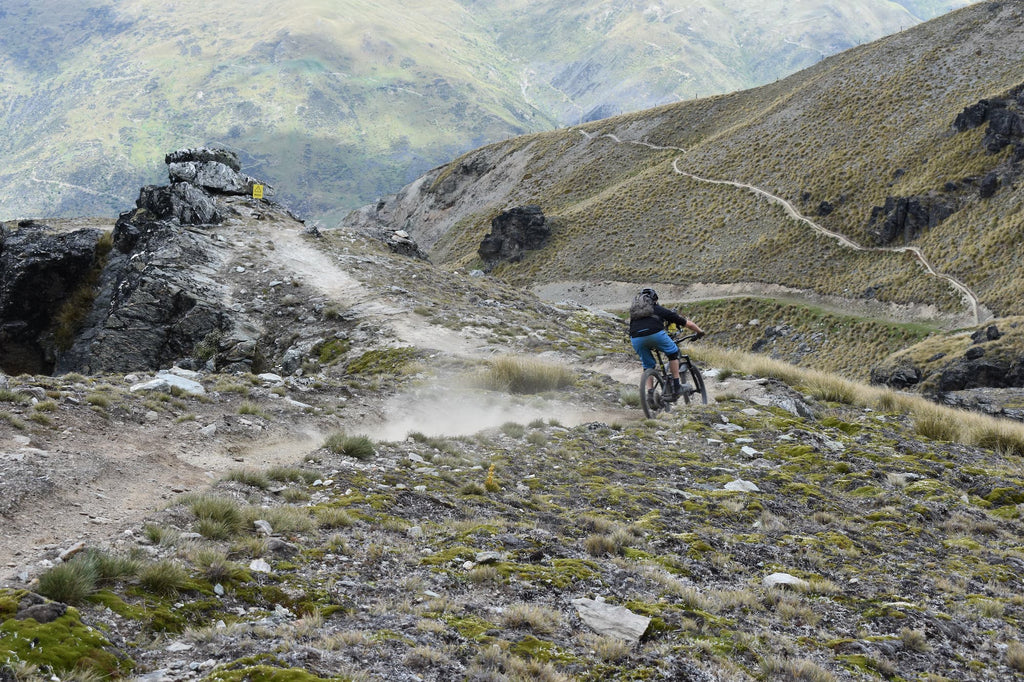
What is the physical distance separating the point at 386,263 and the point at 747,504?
74.7 feet

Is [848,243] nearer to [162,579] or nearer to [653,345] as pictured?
[653,345]

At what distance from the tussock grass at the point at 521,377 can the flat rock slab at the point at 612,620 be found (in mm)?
9976

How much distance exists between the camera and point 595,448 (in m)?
11.8

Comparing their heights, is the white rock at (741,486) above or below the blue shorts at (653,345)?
below

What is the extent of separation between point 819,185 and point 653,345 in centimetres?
7576

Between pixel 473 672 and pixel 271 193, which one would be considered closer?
pixel 473 672

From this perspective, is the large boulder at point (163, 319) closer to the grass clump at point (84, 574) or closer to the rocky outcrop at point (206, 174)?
the rocky outcrop at point (206, 174)

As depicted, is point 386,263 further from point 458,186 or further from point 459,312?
point 458,186

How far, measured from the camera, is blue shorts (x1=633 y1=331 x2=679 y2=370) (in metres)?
13.7

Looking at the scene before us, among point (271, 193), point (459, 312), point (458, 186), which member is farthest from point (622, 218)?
point (459, 312)

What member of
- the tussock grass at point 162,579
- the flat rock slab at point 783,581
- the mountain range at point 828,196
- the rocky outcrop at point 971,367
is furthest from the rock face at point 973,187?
the tussock grass at point 162,579

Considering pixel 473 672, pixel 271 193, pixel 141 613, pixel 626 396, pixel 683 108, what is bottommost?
pixel 626 396

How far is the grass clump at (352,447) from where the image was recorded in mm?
9593

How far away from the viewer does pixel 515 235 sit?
102 metres
